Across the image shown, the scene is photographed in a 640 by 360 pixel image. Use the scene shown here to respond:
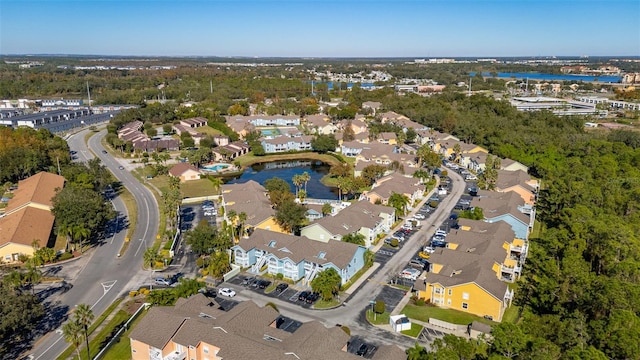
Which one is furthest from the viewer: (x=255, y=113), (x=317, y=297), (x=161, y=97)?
(x=161, y=97)

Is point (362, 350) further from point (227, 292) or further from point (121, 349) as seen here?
point (121, 349)

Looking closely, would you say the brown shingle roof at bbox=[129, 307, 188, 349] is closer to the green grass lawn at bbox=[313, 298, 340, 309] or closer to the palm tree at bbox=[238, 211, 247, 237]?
the green grass lawn at bbox=[313, 298, 340, 309]

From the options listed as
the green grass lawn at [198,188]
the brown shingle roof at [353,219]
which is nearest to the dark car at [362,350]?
the brown shingle roof at [353,219]

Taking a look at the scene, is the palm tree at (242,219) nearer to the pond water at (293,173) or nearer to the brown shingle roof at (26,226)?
the pond water at (293,173)

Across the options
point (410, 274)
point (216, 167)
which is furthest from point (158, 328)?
point (216, 167)

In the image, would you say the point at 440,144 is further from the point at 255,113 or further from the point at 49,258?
the point at 49,258

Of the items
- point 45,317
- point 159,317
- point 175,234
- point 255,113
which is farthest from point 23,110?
point 159,317

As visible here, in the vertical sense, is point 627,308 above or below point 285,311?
above
